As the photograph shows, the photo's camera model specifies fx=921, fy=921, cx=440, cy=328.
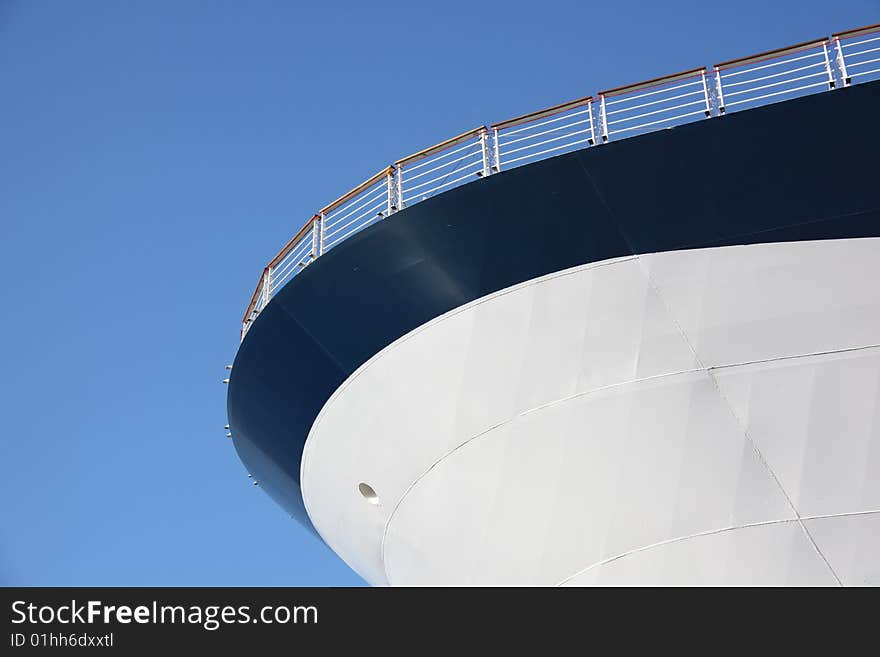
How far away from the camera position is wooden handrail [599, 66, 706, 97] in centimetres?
992

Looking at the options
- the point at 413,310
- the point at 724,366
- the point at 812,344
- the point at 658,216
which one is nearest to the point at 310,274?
the point at 413,310

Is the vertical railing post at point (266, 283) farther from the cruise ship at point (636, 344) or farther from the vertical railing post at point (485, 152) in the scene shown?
the vertical railing post at point (485, 152)

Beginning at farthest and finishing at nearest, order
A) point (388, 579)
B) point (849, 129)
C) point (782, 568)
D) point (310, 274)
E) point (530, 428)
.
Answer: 1. point (388, 579)
2. point (310, 274)
3. point (530, 428)
4. point (782, 568)
5. point (849, 129)

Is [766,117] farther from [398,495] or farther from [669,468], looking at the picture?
[398,495]

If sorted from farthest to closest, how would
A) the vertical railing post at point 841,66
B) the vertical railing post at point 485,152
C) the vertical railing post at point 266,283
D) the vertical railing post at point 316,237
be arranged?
the vertical railing post at point 266,283, the vertical railing post at point 316,237, the vertical railing post at point 485,152, the vertical railing post at point 841,66

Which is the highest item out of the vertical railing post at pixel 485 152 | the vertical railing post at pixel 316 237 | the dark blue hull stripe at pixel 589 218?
the vertical railing post at pixel 316 237

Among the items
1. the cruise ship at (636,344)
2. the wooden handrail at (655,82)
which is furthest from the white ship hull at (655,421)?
the wooden handrail at (655,82)

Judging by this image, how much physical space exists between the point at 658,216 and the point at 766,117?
56.3 inches

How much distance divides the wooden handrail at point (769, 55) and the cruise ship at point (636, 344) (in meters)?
0.04

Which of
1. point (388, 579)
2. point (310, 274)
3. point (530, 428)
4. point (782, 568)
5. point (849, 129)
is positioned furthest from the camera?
point (388, 579)

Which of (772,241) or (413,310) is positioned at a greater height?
(413,310)

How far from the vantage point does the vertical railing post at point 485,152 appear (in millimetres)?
10430

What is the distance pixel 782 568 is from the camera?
960 cm

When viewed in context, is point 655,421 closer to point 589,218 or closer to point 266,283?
point 589,218
